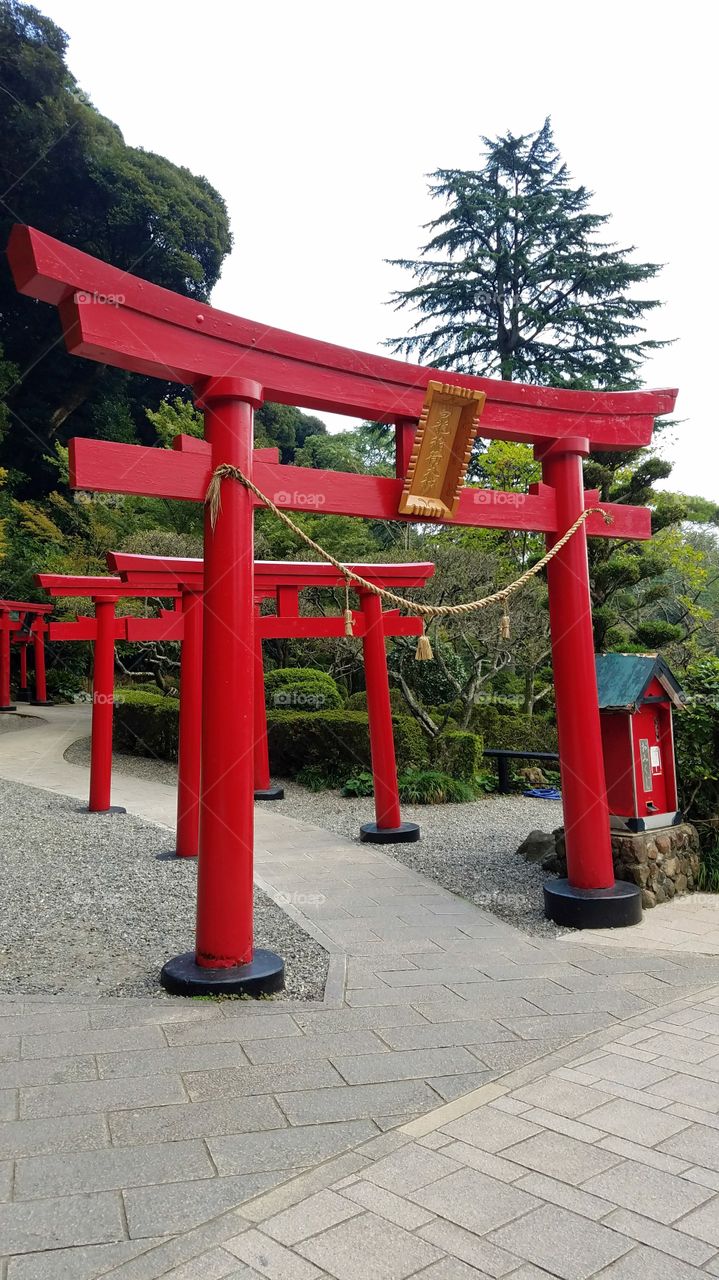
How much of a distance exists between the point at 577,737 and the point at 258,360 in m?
3.06

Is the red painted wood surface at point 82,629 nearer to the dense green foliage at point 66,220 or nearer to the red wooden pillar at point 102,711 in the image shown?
the red wooden pillar at point 102,711

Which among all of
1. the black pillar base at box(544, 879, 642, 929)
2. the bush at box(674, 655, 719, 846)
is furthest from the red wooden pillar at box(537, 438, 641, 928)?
the bush at box(674, 655, 719, 846)

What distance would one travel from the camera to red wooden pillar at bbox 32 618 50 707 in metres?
20.1

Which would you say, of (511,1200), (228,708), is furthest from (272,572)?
(511,1200)

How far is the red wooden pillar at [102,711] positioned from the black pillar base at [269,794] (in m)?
1.81

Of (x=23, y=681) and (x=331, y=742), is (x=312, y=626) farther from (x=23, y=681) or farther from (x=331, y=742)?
(x=23, y=681)

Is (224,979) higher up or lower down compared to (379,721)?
lower down

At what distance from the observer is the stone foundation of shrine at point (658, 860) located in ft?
17.5

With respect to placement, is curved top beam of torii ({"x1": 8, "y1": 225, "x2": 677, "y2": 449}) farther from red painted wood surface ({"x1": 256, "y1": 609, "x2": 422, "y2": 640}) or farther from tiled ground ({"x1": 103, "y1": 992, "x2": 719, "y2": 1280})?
red painted wood surface ({"x1": 256, "y1": 609, "x2": 422, "y2": 640})

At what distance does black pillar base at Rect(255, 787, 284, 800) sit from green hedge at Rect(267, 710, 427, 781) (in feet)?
3.70

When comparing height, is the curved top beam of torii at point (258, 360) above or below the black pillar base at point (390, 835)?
above

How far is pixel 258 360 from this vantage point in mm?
4168

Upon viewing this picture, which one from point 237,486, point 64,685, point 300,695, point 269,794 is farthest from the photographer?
point 64,685

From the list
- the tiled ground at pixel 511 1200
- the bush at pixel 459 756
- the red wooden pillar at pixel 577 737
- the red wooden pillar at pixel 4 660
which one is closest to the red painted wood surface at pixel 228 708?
the tiled ground at pixel 511 1200
